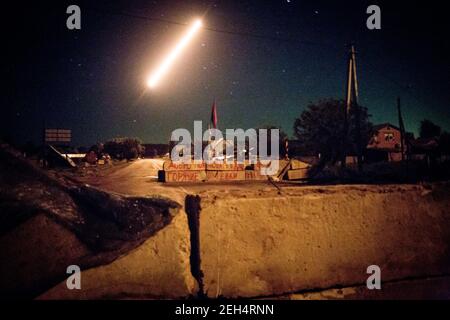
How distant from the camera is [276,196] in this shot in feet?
6.78

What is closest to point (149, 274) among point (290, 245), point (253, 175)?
point (290, 245)

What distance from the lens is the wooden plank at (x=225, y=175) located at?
42.6 ft

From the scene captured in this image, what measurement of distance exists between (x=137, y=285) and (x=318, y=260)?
4.39ft

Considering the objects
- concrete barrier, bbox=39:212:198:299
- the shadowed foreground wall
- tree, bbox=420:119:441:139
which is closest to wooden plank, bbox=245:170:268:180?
the shadowed foreground wall

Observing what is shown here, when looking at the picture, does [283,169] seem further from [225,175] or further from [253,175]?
[225,175]

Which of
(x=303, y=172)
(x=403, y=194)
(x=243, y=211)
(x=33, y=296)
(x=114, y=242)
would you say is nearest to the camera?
(x=33, y=296)

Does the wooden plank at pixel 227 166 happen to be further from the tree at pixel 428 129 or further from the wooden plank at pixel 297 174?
the tree at pixel 428 129

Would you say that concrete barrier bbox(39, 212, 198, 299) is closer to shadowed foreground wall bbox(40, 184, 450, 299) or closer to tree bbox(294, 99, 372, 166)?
shadowed foreground wall bbox(40, 184, 450, 299)

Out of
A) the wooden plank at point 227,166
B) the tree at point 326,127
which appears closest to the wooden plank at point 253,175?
the wooden plank at point 227,166

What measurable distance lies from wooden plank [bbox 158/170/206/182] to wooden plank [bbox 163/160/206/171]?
145 millimetres

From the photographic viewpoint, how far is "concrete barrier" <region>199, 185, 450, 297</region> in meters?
1.91

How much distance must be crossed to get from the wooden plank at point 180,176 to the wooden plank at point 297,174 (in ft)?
16.2
